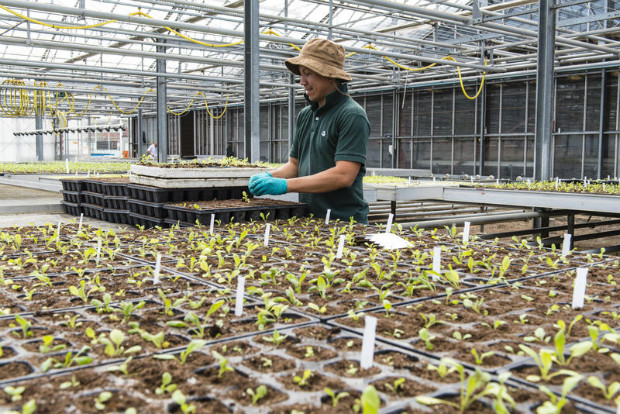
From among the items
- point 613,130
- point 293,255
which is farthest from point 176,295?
point 613,130

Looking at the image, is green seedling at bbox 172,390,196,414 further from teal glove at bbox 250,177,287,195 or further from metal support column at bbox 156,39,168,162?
metal support column at bbox 156,39,168,162

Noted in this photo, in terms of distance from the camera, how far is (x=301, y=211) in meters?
3.83

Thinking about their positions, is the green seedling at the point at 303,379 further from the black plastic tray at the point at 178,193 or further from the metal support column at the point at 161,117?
the metal support column at the point at 161,117

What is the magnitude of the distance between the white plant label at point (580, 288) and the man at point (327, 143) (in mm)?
1723

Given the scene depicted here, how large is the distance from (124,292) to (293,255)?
2.78ft

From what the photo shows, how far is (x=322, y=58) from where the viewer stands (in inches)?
128

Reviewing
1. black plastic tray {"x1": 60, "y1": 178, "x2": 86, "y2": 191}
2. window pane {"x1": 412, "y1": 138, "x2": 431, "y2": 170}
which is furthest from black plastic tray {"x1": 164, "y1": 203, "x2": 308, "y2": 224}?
window pane {"x1": 412, "y1": 138, "x2": 431, "y2": 170}

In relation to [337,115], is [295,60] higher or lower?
higher

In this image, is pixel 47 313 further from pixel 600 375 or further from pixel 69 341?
pixel 600 375

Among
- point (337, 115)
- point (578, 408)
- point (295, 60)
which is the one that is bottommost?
point (578, 408)

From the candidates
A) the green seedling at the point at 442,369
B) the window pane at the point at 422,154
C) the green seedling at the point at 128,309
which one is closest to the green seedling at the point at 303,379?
the green seedling at the point at 442,369

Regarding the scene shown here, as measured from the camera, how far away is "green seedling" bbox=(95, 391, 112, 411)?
1.01m

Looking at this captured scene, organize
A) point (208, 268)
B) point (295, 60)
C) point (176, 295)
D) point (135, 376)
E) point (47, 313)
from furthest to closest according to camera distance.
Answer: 1. point (295, 60)
2. point (208, 268)
3. point (176, 295)
4. point (47, 313)
5. point (135, 376)

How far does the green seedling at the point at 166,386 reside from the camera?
1095 millimetres
